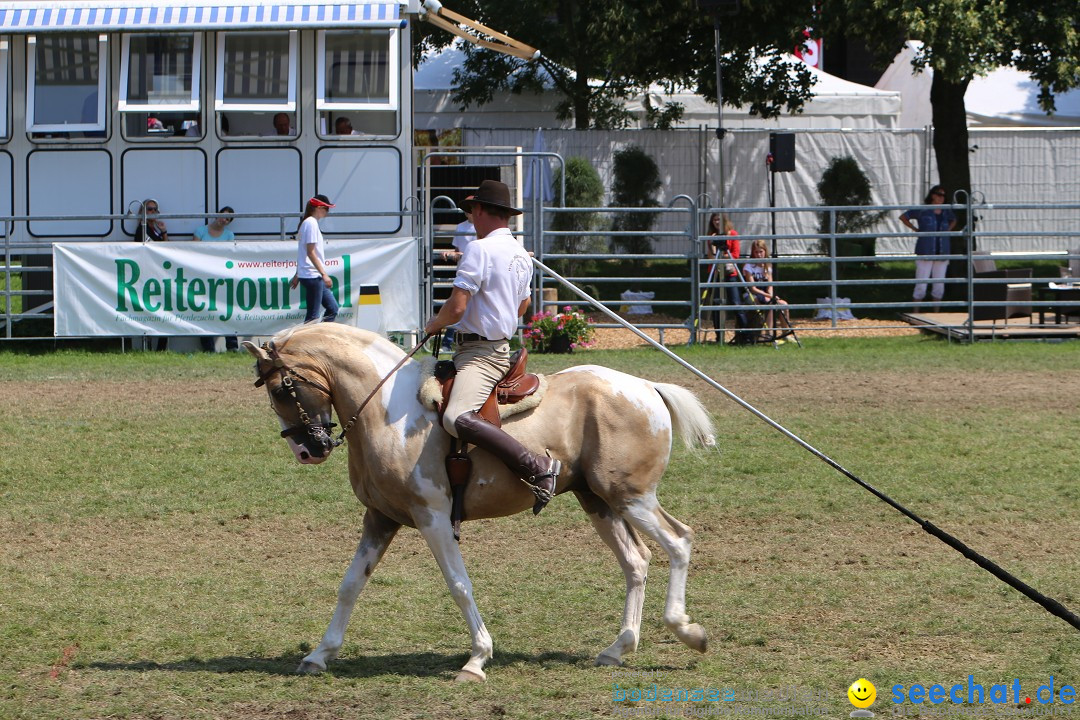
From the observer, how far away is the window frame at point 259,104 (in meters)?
17.2

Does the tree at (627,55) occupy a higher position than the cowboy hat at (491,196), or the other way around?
the tree at (627,55)

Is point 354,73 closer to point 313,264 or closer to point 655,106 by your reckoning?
point 313,264

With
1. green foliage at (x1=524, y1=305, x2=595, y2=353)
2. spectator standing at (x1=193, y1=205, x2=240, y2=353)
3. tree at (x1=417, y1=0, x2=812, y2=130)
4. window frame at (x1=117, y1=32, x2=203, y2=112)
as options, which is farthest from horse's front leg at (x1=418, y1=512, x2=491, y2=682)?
tree at (x1=417, y1=0, x2=812, y2=130)

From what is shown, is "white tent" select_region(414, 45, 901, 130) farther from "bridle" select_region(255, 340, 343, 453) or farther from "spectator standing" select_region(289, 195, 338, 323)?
"bridle" select_region(255, 340, 343, 453)

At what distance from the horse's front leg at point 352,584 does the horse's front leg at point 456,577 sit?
0.85 ft

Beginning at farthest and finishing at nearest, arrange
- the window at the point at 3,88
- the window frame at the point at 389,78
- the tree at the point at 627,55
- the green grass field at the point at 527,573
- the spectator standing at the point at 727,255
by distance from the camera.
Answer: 1. the tree at the point at 627,55
2. the spectator standing at the point at 727,255
3. the window at the point at 3,88
4. the window frame at the point at 389,78
5. the green grass field at the point at 527,573

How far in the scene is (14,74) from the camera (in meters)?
17.6

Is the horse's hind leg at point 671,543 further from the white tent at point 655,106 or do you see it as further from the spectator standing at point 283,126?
the white tent at point 655,106

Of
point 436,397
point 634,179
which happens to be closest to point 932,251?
point 634,179

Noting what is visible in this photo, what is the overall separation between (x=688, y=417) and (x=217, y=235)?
469 inches

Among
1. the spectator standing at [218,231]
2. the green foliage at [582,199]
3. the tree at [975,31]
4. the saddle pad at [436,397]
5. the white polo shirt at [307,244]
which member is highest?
the tree at [975,31]

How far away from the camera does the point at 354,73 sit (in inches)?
683

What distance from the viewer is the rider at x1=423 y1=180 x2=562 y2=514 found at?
5930 mm

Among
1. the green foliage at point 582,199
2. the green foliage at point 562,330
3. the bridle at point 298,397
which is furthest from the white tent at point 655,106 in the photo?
the bridle at point 298,397
